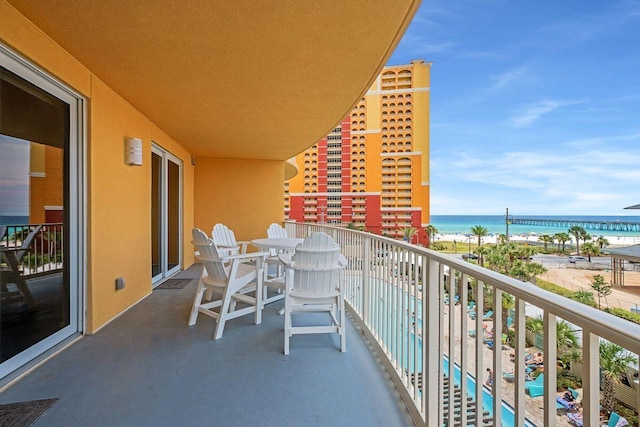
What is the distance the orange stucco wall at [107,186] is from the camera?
2273mm

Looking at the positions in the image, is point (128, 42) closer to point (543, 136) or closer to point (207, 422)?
point (207, 422)

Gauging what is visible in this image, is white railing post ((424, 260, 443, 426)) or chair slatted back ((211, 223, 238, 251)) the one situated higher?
chair slatted back ((211, 223, 238, 251))

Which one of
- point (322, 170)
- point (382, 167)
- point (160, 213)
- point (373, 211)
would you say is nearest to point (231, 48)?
point (160, 213)

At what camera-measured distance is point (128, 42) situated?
228 cm

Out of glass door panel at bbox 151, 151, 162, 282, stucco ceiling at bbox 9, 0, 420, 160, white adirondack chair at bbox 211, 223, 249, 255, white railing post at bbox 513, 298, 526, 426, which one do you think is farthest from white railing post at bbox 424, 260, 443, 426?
glass door panel at bbox 151, 151, 162, 282

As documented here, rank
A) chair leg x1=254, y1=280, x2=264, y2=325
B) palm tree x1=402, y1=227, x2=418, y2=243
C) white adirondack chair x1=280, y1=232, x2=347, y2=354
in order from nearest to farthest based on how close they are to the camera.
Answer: white adirondack chair x1=280, y1=232, x2=347, y2=354 → chair leg x1=254, y1=280, x2=264, y2=325 → palm tree x1=402, y1=227, x2=418, y2=243

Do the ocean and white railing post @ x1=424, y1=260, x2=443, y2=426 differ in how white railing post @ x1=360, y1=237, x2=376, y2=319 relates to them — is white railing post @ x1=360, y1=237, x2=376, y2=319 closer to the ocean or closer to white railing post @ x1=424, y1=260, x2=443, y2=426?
white railing post @ x1=424, y1=260, x2=443, y2=426

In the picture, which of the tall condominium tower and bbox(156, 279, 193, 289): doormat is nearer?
bbox(156, 279, 193, 289): doormat

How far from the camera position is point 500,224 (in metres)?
50.5

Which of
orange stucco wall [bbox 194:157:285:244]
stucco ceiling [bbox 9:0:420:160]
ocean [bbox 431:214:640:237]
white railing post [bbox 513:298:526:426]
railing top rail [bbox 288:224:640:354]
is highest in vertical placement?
stucco ceiling [bbox 9:0:420:160]

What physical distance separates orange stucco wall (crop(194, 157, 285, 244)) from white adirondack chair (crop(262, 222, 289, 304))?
162 centimetres

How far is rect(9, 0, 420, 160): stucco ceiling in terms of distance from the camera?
6.29 feet

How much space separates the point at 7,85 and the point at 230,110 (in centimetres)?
200

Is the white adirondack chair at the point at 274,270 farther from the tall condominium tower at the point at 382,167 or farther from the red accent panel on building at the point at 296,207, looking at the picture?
the red accent panel on building at the point at 296,207
